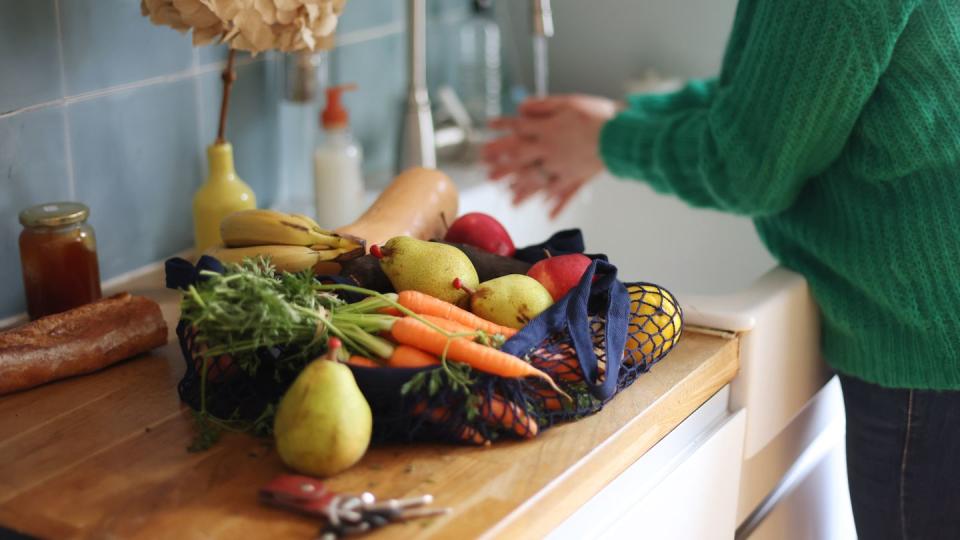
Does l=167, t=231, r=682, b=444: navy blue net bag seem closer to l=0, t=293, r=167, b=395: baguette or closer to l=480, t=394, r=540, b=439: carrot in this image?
l=480, t=394, r=540, b=439: carrot

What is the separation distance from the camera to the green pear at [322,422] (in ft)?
2.43

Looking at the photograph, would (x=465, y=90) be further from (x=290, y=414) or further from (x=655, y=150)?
(x=290, y=414)

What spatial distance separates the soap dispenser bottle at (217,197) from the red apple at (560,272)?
1.32 ft

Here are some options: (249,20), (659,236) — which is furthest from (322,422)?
(659,236)

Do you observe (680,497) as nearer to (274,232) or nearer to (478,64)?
(274,232)

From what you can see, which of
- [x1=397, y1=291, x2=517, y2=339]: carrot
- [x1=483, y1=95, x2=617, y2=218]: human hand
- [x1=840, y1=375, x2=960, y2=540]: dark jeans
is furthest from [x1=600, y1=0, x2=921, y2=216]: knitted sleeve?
[x1=397, y1=291, x2=517, y2=339]: carrot

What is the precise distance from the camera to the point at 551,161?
4.61ft

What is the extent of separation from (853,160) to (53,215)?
746mm

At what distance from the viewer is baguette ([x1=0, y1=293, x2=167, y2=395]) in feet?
2.99

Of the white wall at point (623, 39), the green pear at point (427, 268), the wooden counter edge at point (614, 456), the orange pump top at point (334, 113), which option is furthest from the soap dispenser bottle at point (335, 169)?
the white wall at point (623, 39)

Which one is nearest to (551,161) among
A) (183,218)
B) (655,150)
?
(655,150)

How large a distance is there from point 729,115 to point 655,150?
132 millimetres

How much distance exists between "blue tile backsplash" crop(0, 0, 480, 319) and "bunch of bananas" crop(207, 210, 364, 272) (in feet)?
0.90

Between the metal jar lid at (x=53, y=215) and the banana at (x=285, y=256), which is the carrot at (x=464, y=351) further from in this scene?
the metal jar lid at (x=53, y=215)
